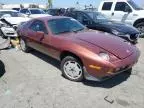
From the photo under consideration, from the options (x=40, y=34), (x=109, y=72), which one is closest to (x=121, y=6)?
(x=40, y=34)

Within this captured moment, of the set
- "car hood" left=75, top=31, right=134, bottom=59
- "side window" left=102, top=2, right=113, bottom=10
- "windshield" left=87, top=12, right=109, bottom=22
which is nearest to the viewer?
"car hood" left=75, top=31, right=134, bottom=59

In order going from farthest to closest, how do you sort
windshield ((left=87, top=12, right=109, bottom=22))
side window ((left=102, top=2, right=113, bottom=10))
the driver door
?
side window ((left=102, top=2, right=113, bottom=10)) < windshield ((left=87, top=12, right=109, bottom=22)) < the driver door

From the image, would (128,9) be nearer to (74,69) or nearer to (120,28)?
(120,28)

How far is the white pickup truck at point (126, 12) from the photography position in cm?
1209

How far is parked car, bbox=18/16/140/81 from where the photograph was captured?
15.9ft

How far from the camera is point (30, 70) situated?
250 inches

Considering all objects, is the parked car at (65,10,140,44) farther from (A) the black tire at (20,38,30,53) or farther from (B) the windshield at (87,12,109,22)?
(A) the black tire at (20,38,30,53)

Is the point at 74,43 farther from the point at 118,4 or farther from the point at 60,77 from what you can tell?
the point at 118,4

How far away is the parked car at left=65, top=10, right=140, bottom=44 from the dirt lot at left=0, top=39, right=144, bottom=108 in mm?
2611

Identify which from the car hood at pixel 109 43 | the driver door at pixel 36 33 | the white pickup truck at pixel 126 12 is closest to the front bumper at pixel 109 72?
the car hood at pixel 109 43

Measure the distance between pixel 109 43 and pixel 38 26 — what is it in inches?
99.1

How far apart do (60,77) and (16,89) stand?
4.01 feet

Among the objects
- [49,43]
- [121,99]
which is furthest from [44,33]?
[121,99]

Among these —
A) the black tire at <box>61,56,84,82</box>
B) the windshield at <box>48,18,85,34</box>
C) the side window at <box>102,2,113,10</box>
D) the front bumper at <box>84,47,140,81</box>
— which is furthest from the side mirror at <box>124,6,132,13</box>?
the black tire at <box>61,56,84,82</box>
